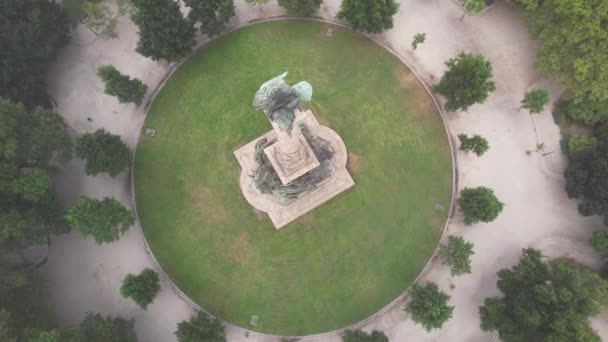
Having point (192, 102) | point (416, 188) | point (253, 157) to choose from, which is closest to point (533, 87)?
point (416, 188)

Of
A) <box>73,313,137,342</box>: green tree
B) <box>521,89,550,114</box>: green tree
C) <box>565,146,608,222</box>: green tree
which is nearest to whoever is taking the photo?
<box>73,313,137,342</box>: green tree

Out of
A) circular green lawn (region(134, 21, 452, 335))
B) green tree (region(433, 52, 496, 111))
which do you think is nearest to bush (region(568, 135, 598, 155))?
green tree (region(433, 52, 496, 111))

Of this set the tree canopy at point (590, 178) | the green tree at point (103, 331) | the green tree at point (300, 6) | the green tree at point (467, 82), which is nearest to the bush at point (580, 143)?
the tree canopy at point (590, 178)

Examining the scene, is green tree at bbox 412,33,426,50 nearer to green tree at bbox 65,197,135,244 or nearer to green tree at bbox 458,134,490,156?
green tree at bbox 458,134,490,156

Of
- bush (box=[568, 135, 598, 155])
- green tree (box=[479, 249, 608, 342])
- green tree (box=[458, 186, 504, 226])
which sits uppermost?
bush (box=[568, 135, 598, 155])

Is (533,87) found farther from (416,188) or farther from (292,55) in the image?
(292,55)

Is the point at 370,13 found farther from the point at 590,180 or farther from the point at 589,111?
the point at 590,180
